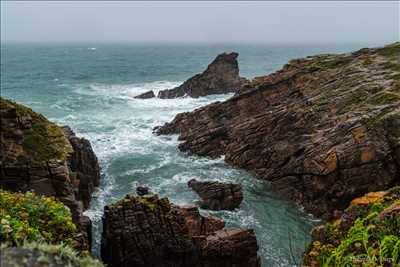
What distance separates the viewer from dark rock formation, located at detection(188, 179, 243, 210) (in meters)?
33.1

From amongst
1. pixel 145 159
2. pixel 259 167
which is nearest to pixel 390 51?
pixel 259 167

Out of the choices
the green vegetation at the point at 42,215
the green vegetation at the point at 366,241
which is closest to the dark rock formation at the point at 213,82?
the green vegetation at the point at 366,241

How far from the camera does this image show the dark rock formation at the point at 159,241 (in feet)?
76.5

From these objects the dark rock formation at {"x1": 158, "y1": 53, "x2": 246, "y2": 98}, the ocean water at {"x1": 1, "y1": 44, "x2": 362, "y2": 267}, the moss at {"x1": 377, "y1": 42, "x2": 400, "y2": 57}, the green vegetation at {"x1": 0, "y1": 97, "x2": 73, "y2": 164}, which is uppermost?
the moss at {"x1": 377, "y1": 42, "x2": 400, "y2": 57}

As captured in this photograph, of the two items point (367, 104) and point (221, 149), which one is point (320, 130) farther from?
point (221, 149)

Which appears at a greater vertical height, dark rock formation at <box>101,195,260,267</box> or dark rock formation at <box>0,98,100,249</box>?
dark rock formation at <box>0,98,100,249</box>

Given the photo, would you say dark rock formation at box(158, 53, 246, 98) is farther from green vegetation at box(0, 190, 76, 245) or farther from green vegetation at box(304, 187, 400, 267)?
green vegetation at box(0, 190, 76, 245)

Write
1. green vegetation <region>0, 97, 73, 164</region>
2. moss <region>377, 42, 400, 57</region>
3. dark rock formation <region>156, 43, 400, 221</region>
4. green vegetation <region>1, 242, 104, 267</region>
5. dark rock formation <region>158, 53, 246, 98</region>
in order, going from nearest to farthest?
green vegetation <region>1, 242, 104, 267</region>
green vegetation <region>0, 97, 73, 164</region>
dark rock formation <region>156, 43, 400, 221</region>
moss <region>377, 42, 400, 57</region>
dark rock formation <region>158, 53, 246, 98</region>

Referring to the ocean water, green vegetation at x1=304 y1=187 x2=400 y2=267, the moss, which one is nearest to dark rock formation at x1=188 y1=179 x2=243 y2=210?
the ocean water

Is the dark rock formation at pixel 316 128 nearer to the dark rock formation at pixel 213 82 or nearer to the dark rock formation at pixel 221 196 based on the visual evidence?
the dark rock formation at pixel 221 196

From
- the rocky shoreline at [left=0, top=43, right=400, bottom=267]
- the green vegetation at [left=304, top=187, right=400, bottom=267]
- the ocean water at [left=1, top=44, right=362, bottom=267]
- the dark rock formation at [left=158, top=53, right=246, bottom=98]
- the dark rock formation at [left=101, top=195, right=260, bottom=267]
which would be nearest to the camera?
the green vegetation at [left=304, top=187, right=400, bottom=267]

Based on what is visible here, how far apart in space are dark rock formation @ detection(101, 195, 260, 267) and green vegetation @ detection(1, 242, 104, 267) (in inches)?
745

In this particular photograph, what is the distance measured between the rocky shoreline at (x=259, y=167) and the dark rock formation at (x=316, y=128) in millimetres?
106

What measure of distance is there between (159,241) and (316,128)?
21425 millimetres
